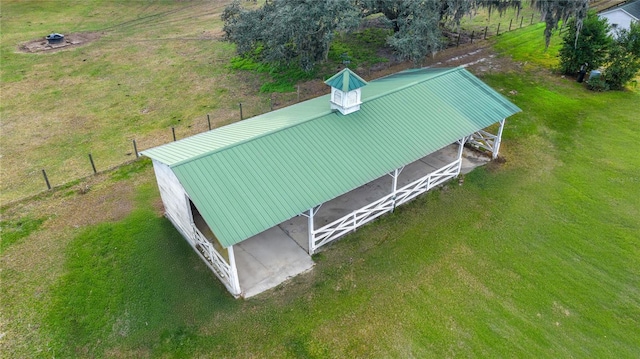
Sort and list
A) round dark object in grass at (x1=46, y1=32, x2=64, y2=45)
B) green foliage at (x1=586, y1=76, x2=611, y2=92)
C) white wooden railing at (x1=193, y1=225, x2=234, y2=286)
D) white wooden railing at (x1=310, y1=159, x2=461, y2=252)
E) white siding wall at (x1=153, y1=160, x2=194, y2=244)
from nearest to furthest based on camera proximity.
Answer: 1. white wooden railing at (x1=193, y1=225, x2=234, y2=286)
2. white siding wall at (x1=153, y1=160, x2=194, y2=244)
3. white wooden railing at (x1=310, y1=159, x2=461, y2=252)
4. green foliage at (x1=586, y1=76, x2=611, y2=92)
5. round dark object in grass at (x1=46, y1=32, x2=64, y2=45)

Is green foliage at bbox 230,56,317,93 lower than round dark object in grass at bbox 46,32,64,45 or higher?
lower

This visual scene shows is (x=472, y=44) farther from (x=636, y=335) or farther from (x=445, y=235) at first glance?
(x=636, y=335)

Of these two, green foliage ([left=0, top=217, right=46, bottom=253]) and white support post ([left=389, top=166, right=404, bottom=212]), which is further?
white support post ([left=389, top=166, right=404, bottom=212])

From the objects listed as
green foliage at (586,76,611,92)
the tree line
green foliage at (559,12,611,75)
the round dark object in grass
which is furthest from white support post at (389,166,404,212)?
the round dark object in grass

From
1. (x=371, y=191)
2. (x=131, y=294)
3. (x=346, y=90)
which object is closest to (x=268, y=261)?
(x=131, y=294)

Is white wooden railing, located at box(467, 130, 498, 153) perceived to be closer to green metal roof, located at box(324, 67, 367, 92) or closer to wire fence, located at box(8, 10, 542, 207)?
green metal roof, located at box(324, 67, 367, 92)

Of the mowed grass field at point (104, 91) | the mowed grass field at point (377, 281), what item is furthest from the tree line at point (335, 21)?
the mowed grass field at point (377, 281)

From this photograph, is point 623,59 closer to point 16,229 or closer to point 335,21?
point 335,21
